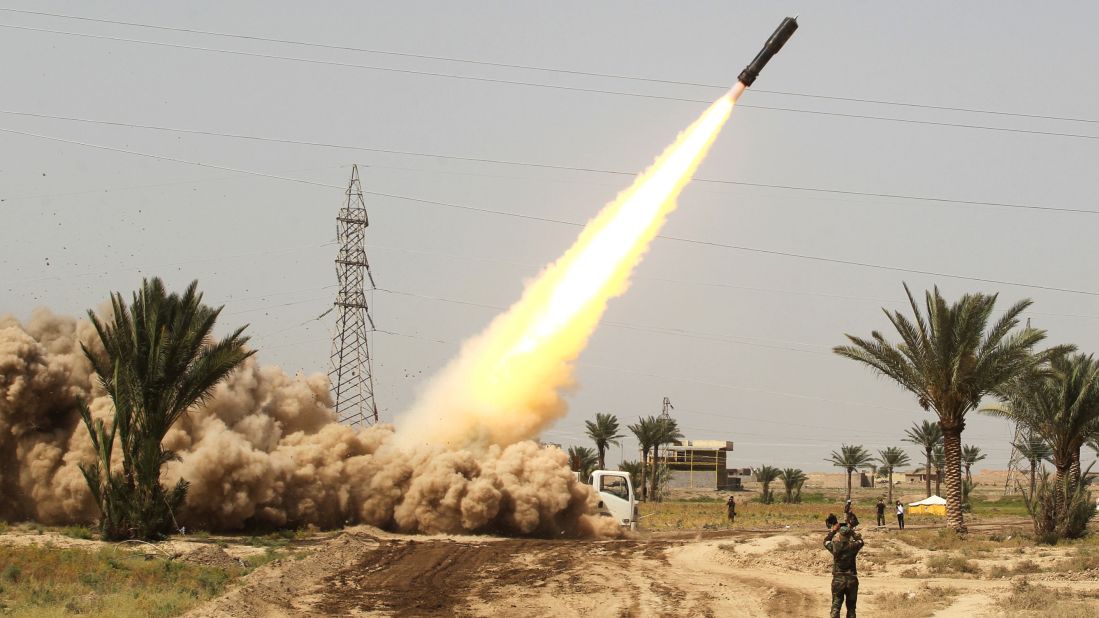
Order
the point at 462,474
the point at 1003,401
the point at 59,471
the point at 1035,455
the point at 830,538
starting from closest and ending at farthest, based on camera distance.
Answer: the point at 830,538, the point at 59,471, the point at 462,474, the point at 1003,401, the point at 1035,455

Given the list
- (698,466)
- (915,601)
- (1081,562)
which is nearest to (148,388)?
(915,601)

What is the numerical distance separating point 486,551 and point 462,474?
5.88 m

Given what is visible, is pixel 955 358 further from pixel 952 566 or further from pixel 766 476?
pixel 766 476

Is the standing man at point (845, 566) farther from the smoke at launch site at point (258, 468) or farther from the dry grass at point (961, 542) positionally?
the smoke at launch site at point (258, 468)

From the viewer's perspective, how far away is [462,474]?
32969mm

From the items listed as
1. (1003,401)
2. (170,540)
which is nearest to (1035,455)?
(1003,401)

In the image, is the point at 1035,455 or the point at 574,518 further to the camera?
the point at 1035,455

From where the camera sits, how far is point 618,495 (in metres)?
35.8

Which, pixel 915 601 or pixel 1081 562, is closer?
pixel 915 601

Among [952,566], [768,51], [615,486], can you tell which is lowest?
[952,566]

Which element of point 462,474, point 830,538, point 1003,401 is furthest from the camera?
point 1003,401

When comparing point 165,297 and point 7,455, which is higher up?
point 165,297

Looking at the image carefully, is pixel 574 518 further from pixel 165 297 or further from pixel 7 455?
pixel 7 455

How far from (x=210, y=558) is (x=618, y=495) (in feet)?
51.2
